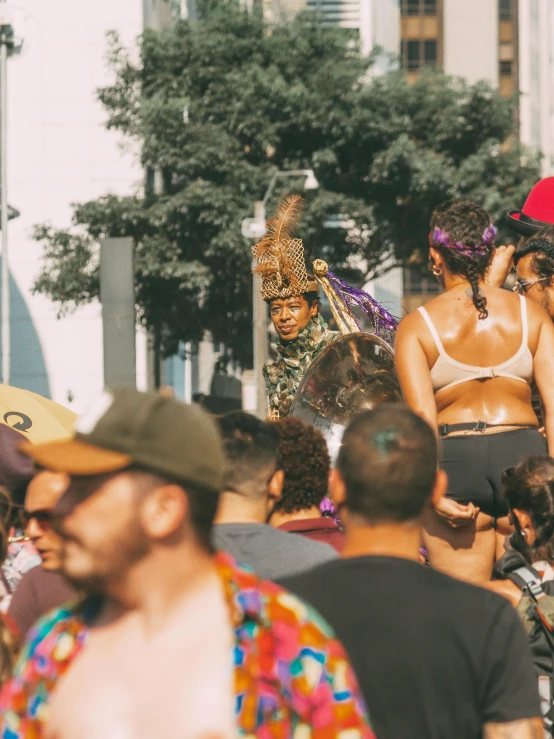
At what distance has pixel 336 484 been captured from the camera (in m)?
3.08

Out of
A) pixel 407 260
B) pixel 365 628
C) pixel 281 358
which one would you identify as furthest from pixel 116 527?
pixel 407 260

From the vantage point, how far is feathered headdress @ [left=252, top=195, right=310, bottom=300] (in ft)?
24.0

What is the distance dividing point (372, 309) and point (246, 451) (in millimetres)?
3608

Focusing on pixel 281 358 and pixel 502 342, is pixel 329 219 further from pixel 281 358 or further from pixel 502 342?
pixel 502 342

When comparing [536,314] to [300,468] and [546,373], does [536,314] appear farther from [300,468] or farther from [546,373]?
[300,468]

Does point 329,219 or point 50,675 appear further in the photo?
point 329,219

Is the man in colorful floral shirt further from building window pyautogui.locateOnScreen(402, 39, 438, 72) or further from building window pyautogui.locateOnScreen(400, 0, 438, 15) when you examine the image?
building window pyautogui.locateOnScreen(400, 0, 438, 15)

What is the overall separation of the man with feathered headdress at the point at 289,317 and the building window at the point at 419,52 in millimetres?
72523

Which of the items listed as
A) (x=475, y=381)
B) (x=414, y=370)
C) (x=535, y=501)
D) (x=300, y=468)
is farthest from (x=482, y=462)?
(x=300, y=468)

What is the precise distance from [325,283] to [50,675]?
5066 mm

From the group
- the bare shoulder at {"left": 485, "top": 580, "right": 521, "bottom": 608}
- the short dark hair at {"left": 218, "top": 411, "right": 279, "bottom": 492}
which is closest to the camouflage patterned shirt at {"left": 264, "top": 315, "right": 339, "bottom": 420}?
the bare shoulder at {"left": 485, "top": 580, "right": 521, "bottom": 608}

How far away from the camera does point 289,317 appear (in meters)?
7.29

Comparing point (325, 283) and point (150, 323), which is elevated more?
point (325, 283)

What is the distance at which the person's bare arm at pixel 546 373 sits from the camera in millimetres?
5219
